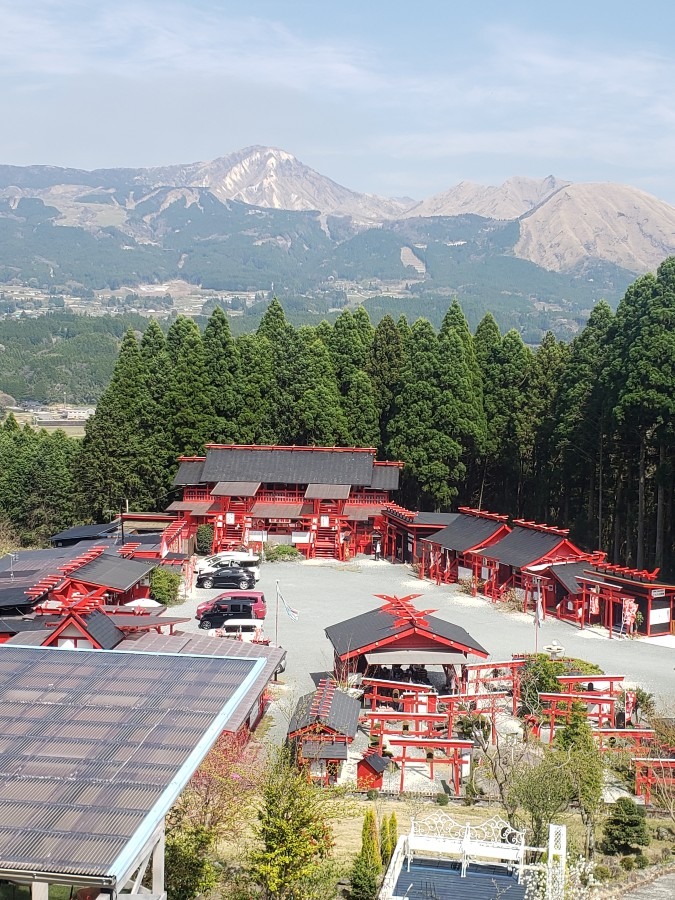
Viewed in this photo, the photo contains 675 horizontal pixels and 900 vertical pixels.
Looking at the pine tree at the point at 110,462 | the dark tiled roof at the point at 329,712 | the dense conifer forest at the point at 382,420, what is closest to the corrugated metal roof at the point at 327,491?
the dense conifer forest at the point at 382,420

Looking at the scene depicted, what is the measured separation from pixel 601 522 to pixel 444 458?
6.37 metres

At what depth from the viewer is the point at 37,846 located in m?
7.39

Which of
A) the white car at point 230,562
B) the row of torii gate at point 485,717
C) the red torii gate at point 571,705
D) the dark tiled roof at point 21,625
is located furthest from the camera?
the white car at point 230,562

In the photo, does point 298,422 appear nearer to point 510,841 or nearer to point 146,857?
point 510,841

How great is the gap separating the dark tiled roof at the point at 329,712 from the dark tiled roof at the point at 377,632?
2.01 meters

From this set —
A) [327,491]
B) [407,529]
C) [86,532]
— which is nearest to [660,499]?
[407,529]

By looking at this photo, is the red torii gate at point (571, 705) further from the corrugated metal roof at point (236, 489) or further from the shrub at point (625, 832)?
the corrugated metal roof at point (236, 489)

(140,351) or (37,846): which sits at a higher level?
(140,351)

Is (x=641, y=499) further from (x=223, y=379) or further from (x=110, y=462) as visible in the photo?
(x=110, y=462)

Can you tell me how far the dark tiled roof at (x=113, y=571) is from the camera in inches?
894

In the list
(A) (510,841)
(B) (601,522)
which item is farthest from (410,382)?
(A) (510,841)

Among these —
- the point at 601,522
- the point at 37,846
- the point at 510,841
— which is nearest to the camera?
the point at 37,846

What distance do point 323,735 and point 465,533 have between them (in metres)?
15.7

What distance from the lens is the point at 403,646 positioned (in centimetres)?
1995
